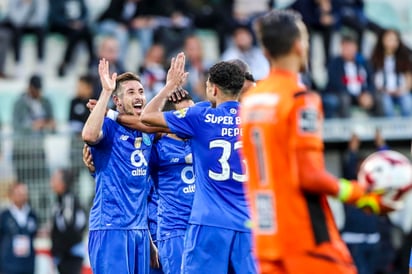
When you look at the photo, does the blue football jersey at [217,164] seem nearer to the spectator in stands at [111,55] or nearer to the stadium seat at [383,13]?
the spectator in stands at [111,55]

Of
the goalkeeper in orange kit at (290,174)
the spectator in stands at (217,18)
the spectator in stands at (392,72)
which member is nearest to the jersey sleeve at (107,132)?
the goalkeeper in orange kit at (290,174)

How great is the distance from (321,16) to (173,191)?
11.4 metres

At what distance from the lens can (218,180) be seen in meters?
10.4

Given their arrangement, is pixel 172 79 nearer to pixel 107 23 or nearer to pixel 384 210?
pixel 384 210

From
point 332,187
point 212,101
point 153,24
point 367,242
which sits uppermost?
point 153,24

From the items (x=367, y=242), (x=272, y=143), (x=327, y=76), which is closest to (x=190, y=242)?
(x=272, y=143)

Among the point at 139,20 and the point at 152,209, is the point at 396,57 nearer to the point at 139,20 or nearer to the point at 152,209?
the point at 139,20

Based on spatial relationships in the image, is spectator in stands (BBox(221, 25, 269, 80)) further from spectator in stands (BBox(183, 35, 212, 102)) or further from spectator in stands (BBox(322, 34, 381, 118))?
spectator in stands (BBox(322, 34, 381, 118))

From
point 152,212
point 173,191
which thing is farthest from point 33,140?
point 173,191

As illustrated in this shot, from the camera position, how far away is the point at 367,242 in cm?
1967

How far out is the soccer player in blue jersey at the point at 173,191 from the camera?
39.6 feet

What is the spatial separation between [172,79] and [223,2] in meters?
12.9

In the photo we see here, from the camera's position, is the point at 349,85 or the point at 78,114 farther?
the point at 349,85

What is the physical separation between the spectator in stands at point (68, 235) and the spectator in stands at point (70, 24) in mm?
4200
